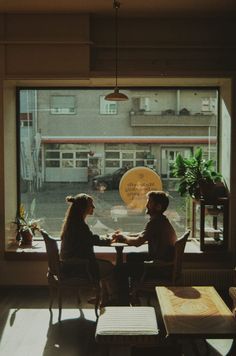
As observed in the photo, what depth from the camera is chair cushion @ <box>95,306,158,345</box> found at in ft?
12.0

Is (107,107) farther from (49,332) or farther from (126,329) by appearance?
(126,329)

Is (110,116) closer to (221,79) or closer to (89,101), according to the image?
(89,101)

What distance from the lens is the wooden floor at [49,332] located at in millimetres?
4375

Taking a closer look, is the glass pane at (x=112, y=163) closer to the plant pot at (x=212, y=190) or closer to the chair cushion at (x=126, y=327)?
the plant pot at (x=212, y=190)

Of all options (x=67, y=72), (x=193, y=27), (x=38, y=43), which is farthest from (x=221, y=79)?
(x=38, y=43)

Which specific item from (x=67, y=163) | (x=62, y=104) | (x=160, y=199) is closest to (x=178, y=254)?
(x=160, y=199)

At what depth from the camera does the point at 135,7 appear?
5.96m

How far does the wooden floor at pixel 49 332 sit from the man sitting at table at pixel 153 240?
2.06ft

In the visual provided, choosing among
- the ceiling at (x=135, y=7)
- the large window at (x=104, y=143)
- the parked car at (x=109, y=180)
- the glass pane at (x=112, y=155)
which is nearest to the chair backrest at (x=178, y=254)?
the large window at (x=104, y=143)

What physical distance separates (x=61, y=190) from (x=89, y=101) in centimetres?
132

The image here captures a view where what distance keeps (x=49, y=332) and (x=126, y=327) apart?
135cm

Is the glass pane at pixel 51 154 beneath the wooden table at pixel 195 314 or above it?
above

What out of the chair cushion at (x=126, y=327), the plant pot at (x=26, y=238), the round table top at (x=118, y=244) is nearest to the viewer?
the chair cushion at (x=126, y=327)

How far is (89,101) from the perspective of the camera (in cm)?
700
